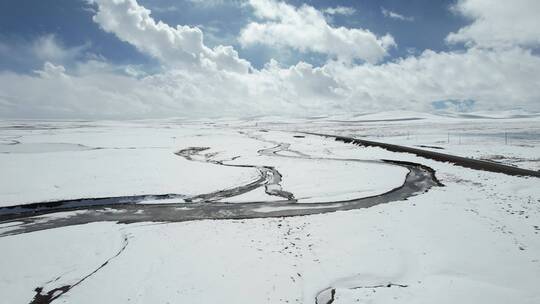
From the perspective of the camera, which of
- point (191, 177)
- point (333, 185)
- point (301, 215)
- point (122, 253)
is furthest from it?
point (191, 177)

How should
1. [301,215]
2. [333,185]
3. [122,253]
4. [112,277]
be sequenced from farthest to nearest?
[333,185]
[301,215]
[122,253]
[112,277]

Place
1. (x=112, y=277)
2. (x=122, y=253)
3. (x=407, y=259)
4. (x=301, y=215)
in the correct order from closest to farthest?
(x=112, y=277) → (x=407, y=259) → (x=122, y=253) → (x=301, y=215)

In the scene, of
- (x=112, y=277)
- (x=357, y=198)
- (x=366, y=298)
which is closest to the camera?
(x=366, y=298)

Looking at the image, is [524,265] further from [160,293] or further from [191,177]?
[191,177]

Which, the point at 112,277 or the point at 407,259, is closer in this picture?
the point at 112,277

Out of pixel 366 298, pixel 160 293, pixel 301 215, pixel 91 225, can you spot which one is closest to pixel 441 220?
pixel 301 215

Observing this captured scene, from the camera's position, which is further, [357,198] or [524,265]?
[357,198]

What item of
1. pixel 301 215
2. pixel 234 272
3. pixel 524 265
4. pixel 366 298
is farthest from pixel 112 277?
pixel 524 265

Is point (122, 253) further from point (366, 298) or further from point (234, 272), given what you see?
point (366, 298)
